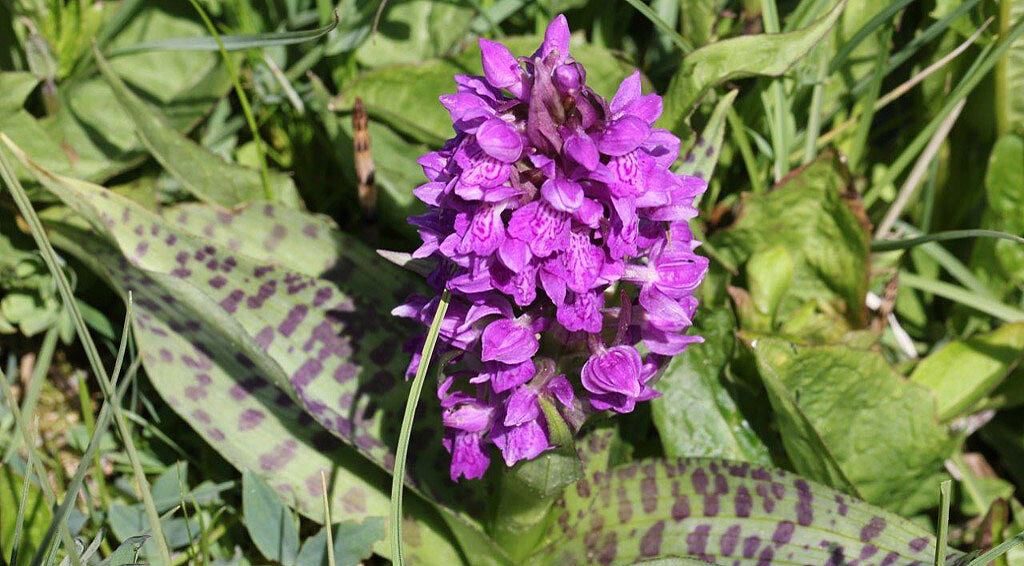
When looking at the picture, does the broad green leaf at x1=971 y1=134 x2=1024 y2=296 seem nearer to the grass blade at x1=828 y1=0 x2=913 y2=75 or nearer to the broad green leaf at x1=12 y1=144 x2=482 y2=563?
the grass blade at x1=828 y1=0 x2=913 y2=75

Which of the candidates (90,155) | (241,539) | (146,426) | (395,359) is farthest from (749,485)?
(90,155)

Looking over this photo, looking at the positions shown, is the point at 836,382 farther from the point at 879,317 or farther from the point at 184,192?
the point at 184,192

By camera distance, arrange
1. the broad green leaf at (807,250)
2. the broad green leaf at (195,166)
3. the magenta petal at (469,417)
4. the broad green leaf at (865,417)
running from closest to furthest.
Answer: the magenta petal at (469,417) < the broad green leaf at (865,417) < the broad green leaf at (195,166) < the broad green leaf at (807,250)

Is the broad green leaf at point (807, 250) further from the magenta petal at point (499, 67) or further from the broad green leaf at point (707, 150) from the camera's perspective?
the magenta petal at point (499, 67)

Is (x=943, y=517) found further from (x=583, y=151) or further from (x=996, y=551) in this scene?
(x=583, y=151)

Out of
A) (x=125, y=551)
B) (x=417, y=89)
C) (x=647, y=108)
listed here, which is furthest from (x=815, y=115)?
(x=125, y=551)

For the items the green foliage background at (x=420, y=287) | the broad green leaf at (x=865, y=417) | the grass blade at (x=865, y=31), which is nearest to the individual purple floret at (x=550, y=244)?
the green foliage background at (x=420, y=287)

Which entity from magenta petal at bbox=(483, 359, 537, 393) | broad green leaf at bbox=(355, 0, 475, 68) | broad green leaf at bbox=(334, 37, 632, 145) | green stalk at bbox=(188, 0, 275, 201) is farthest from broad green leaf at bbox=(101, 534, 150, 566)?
broad green leaf at bbox=(355, 0, 475, 68)
